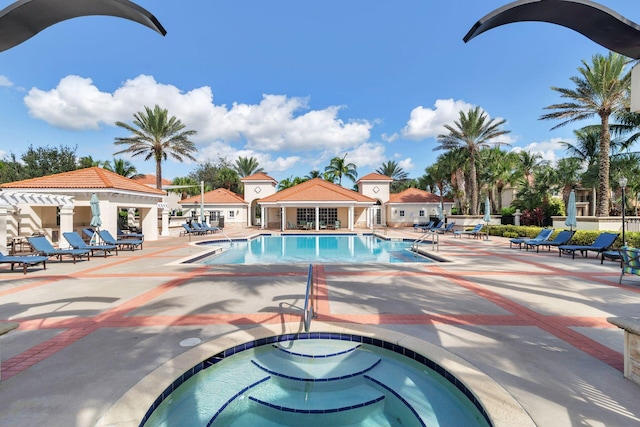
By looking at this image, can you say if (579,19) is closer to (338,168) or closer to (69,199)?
(69,199)

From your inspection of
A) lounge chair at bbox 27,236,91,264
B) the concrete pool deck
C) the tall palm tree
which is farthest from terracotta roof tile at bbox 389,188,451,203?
lounge chair at bbox 27,236,91,264

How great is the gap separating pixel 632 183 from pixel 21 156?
69.1 m

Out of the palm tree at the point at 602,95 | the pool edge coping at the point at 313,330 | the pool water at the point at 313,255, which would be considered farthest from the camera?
Answer: the palm tree at the point at 602,95

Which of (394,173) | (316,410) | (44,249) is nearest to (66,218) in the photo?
(44,249)

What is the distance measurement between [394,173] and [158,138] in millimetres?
45023

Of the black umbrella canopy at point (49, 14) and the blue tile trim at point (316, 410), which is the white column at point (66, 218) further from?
the blue tile trim at point (316, 410)

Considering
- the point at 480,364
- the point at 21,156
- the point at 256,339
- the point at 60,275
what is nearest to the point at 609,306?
the point at 480,364

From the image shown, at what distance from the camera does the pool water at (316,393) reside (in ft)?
11.1

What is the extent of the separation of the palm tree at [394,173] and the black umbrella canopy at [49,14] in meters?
59.9

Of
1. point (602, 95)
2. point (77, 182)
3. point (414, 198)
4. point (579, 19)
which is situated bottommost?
point (414, 198)

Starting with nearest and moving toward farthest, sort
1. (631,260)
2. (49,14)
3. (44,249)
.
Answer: (49,14) < (631,260) < (44,249)

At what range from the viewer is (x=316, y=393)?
3.91 m

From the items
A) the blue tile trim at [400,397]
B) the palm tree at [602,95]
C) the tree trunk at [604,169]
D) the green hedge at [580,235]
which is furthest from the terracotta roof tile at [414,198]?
the blue tile trim at [400,397]

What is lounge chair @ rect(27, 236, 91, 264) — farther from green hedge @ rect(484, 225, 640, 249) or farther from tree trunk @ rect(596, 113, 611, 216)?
tree trunk @ rect(596, 113, 611, 216)
